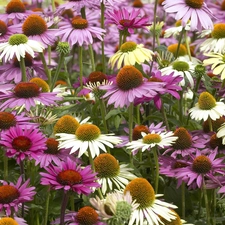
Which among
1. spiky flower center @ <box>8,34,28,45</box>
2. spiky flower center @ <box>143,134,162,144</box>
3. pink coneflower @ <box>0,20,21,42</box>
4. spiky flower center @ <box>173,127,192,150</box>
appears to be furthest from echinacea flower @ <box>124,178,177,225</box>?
pink coneflower @ <box>0,20,21,42</box>

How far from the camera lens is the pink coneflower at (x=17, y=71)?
7.43 ft

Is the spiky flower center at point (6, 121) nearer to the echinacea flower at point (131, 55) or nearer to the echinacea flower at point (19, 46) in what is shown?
the echinacea flower at point (19, 46)

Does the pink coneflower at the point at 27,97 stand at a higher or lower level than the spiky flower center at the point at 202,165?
higher

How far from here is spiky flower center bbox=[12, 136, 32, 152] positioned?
5.16 feet

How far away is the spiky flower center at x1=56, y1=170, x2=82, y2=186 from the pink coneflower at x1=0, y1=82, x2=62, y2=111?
1.32 ft

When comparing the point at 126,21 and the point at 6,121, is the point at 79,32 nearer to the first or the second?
the point at 126,21

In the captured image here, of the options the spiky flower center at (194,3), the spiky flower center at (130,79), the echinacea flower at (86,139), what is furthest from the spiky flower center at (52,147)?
the spiky flower center at (194,3)

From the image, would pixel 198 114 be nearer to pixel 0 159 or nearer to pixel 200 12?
pixel 200 12

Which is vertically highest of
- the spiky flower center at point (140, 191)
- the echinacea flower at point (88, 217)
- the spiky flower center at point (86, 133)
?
the spiky flower center at point (86, 133)

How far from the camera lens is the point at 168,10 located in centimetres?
215

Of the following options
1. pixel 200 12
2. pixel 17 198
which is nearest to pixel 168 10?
pixel 200 12

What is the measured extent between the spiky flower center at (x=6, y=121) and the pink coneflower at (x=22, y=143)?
0.08 m

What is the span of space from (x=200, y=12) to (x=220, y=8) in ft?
3.65

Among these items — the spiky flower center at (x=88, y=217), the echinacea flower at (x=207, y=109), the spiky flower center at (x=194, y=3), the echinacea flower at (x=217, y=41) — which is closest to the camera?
the spiky flower center at (x=88, y=217)
